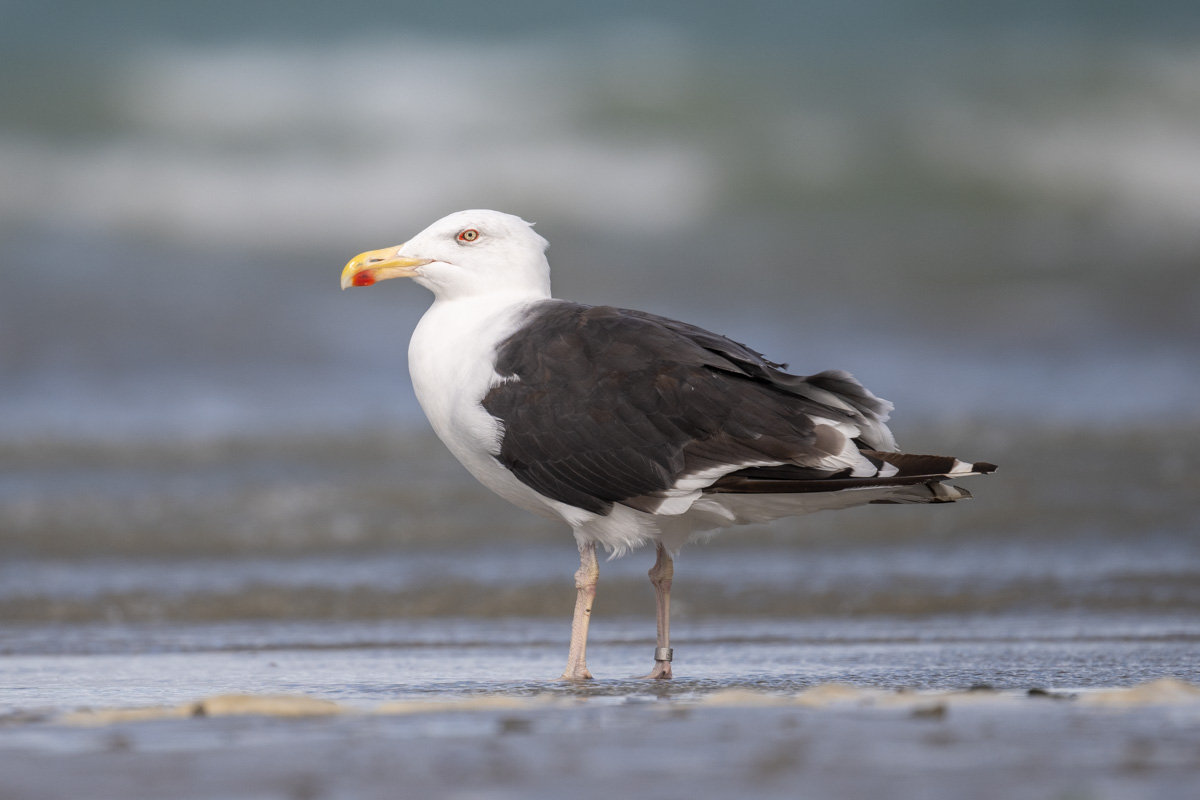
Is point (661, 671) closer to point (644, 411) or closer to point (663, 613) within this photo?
point (663, 613)

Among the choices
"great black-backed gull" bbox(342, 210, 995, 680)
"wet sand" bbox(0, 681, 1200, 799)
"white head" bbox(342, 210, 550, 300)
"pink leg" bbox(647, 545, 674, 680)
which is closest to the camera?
"wet sand" bbox(0, 681, 1200, 799)

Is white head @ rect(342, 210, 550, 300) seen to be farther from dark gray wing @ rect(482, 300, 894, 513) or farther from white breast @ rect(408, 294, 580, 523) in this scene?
dark gray wing @ rect(482, 300, 894, 513)

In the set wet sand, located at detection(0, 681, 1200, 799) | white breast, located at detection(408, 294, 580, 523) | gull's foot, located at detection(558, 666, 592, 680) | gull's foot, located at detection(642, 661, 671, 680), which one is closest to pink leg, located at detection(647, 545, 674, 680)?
gull's foot, located at detection(642, 661, 671, 680)

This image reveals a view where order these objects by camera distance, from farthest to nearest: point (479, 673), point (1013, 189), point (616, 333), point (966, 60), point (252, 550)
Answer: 1. point (966, 60)
2. point (1013, 189)
3. point (252, 550)
4. point (479, 673)
5. point (616, 333)

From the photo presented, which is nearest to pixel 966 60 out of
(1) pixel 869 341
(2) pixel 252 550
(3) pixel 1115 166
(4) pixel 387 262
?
(3) pixel 1115 166

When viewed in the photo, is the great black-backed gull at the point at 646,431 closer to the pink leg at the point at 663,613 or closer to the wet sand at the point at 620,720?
the pink leg at the point at 663,613

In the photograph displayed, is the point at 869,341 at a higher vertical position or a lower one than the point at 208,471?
higher

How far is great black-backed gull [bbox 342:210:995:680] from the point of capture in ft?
14.0

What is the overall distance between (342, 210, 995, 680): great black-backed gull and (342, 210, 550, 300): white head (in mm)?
230

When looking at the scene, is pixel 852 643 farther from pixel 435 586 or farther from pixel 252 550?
pixel 252 550

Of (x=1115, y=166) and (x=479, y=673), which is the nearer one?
(x=479, y=673)

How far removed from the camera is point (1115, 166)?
72.3 feet

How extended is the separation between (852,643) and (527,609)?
66.3 inches

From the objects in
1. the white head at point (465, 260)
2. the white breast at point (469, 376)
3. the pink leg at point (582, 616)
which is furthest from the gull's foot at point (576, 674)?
the white head at point (465, 260)
